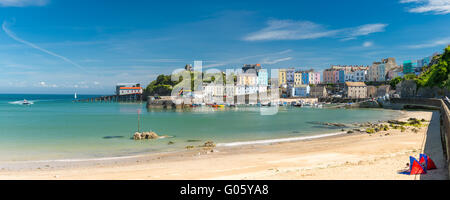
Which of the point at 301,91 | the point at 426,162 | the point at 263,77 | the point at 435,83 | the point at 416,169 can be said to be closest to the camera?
the point at 416,169

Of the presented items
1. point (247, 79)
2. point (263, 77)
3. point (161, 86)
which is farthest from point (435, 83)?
point (263, 77)

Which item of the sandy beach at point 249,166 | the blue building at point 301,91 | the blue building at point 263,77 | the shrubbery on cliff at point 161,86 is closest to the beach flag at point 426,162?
the sandy beach at point 249,166

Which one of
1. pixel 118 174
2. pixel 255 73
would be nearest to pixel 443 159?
pixel 118 174

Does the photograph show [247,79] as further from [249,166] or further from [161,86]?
[249,166]

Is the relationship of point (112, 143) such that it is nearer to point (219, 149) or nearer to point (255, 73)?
point (219, 149)

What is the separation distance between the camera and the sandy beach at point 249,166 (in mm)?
8797

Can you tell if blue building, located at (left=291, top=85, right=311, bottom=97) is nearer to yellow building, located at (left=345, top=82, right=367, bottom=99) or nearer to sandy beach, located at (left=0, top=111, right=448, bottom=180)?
yellow building, located at (left=345, top=82, right=367, bottom=99)

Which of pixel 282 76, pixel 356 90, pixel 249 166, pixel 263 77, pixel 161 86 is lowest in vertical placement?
pixel 249 166

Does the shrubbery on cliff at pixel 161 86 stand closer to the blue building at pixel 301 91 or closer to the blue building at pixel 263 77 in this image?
the blue building at pixel 263 77

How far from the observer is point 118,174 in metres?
10.2

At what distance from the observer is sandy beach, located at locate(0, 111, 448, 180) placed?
346 inches

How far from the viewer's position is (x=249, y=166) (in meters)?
11.1

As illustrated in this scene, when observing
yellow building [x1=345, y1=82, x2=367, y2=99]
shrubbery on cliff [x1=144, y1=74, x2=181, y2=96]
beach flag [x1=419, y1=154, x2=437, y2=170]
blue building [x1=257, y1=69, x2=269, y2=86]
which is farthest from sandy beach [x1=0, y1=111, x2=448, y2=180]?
blue building [x1=257, y1=69, x2=269, y2=86]
